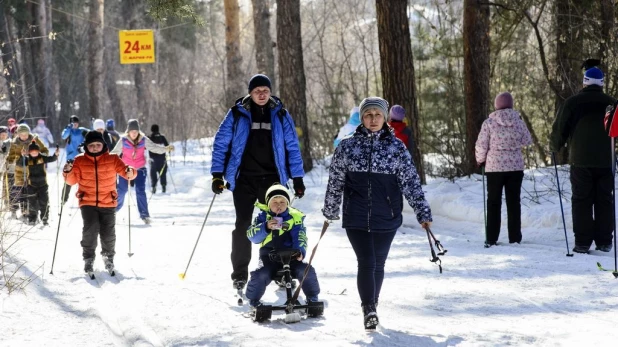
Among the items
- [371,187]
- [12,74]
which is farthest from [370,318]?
[12,74]

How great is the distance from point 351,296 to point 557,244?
4054 millimetres

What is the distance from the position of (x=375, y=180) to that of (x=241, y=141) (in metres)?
1.82

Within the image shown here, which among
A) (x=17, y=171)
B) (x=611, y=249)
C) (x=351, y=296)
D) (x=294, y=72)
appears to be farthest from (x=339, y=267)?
(x=294, y=72)

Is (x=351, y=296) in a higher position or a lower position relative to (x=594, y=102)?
Result: lower

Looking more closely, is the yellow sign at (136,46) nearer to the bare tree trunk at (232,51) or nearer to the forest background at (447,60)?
the bare tree trunk at (232,51)

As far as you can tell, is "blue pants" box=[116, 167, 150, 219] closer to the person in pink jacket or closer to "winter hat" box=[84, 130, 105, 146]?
"winter hat" box=[84, 130, 105, 146]

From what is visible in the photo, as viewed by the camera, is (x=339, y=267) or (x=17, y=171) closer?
(x=339, y=267)

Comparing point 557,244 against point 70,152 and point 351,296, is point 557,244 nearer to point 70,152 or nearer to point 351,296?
point 351,296

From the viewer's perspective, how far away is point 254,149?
303 inches

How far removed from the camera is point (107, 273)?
31.1 feet

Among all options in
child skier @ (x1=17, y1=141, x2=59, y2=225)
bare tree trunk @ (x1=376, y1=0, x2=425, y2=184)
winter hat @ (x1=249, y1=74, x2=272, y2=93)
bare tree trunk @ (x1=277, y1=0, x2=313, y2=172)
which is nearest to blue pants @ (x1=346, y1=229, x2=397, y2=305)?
winter hat @ (x1=249, y1=74, x2=272, y2=93)

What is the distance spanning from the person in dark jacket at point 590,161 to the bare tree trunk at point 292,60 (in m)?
10.1

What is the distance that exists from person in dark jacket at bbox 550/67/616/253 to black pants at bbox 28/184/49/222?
29.4ft

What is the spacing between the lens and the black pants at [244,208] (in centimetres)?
775
